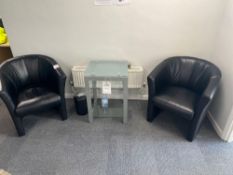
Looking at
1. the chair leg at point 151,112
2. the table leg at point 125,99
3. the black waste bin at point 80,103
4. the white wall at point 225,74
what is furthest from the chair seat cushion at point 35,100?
the white wall at point 225,74

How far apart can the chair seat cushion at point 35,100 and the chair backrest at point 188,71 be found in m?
1.37

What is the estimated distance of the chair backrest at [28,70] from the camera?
2.23 metres

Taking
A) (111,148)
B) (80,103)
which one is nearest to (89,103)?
(80,103)

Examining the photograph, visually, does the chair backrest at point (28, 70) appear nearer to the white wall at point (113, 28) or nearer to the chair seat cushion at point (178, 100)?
the white wall at point (113, 28)

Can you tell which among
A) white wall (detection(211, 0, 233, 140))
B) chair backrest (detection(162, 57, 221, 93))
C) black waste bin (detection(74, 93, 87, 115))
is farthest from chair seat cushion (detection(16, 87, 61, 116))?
white wall (detection(211, 0, 233, 140))

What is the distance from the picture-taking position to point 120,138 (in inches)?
83.7

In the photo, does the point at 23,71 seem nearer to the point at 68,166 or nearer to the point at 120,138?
the point at 68,166

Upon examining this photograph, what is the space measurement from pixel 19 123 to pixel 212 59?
2.46 metres

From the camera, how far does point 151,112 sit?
2.26 metres

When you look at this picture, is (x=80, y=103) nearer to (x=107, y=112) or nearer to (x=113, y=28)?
(x=107, y=112)

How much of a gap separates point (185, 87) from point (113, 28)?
116cm

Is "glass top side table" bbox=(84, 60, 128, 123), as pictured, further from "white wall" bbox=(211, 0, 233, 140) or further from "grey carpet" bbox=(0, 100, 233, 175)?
"white wall" bbox=(211, 0, 233, 140)

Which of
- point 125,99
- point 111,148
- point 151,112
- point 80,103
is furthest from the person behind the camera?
point 80,103

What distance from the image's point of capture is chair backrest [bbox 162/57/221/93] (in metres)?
2.12
